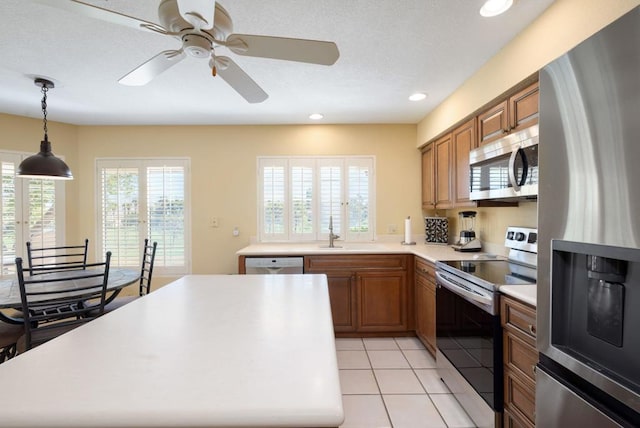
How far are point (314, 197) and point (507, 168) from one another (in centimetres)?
215

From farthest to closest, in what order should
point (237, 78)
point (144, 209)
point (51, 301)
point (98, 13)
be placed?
point (144, 209), point (51, 301), point (237, 78), point (98, 13)

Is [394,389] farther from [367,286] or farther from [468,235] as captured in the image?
[468,235]

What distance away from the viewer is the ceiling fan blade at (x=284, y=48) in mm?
1213

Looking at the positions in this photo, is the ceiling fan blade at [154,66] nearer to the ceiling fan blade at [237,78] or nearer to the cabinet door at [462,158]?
the ceiling fan blade at [237,78]

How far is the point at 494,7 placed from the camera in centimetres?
156

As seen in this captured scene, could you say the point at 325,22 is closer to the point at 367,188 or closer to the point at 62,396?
the point at 62,396

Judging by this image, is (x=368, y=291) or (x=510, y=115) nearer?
(x=510, y=115)

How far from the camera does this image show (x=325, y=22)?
1.70 metres

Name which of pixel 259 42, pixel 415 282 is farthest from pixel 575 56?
pixel 415 282

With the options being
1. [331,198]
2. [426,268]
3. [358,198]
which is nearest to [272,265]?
[331,198]

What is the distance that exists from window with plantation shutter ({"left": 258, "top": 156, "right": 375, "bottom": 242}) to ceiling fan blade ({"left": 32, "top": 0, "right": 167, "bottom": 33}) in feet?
8.24

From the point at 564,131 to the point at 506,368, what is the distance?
122cm

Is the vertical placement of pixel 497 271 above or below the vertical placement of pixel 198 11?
below

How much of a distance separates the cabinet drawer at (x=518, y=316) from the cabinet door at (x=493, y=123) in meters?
1.16
